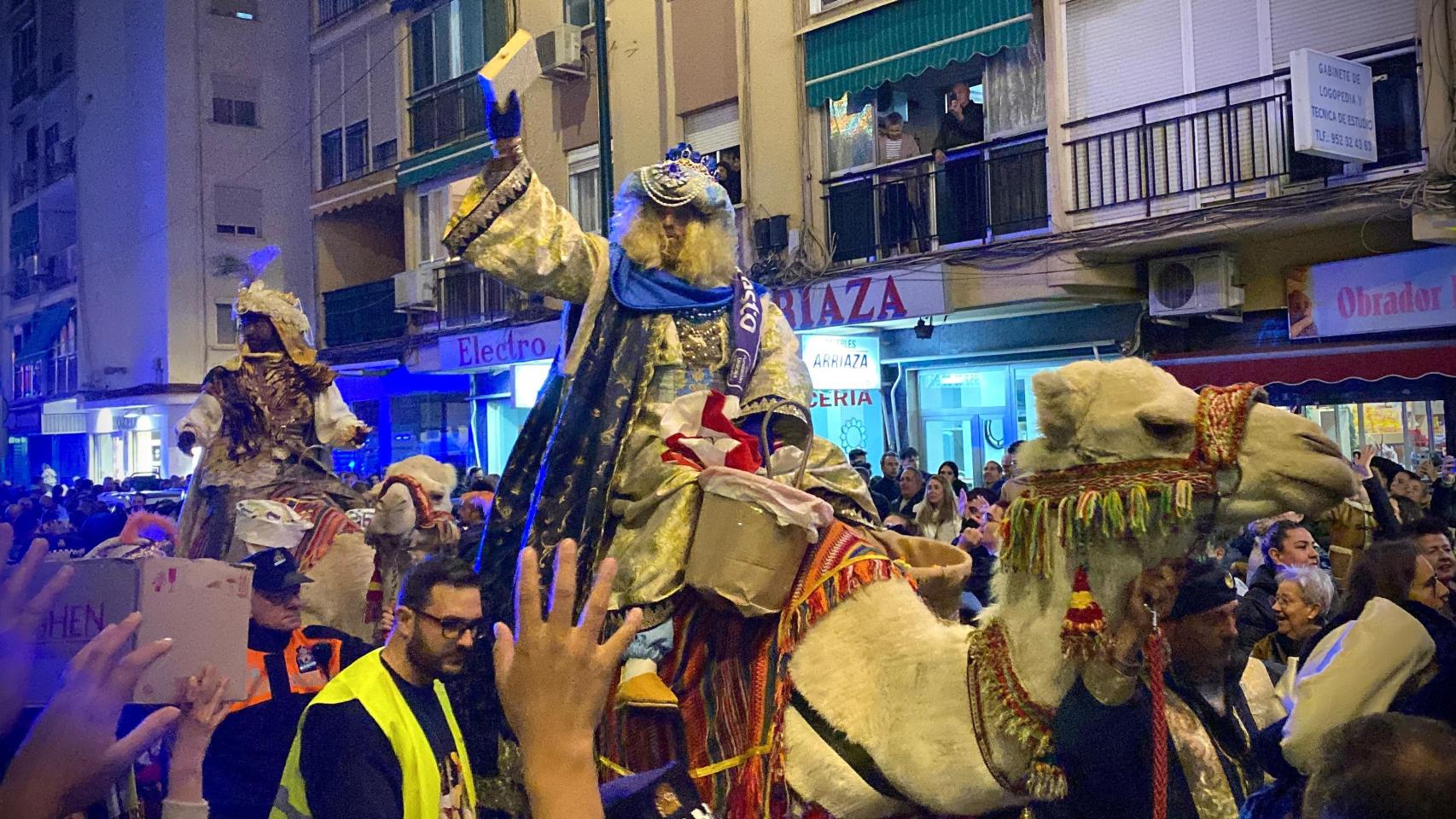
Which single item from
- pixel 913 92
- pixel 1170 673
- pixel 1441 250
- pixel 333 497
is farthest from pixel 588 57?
pixel 1170 673

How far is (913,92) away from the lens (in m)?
16.4

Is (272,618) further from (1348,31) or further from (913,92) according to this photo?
(913,92)

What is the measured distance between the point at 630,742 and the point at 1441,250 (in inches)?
414

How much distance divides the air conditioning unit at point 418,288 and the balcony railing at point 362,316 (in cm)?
120

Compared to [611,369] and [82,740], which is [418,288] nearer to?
[611,369]

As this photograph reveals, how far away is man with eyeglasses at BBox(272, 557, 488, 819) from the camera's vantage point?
2.95 meters

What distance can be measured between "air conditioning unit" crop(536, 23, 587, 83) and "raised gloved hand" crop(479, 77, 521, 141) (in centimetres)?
1589

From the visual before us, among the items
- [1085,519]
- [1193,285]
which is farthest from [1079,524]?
[1193,285]

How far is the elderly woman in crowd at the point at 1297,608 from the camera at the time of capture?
18.7 ft

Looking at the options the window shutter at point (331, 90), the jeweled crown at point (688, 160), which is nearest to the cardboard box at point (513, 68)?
the jeweled crown at point (688, 160)

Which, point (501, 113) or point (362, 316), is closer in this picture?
point (501, 113)

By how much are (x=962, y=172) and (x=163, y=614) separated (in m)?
13.6

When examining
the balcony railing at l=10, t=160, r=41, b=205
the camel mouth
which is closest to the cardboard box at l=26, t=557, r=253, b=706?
the camel mouth

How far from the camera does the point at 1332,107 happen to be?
1114 centimetres
